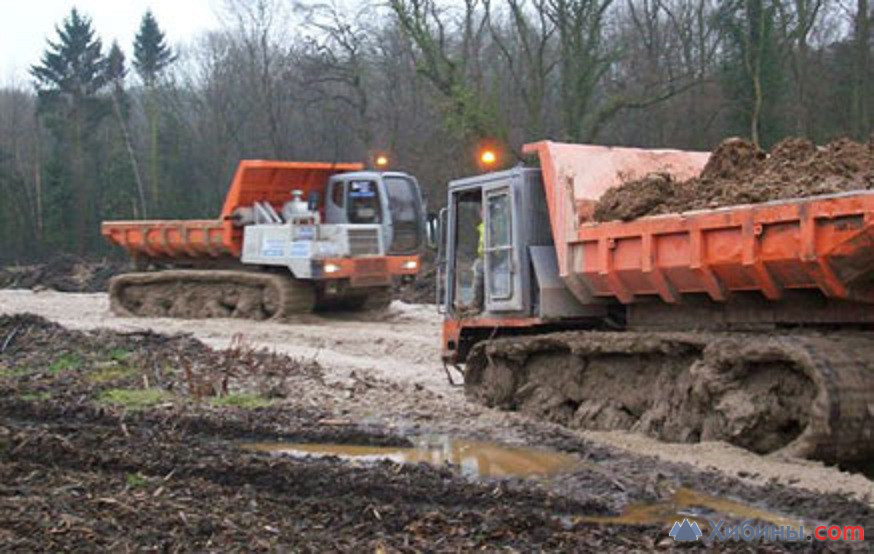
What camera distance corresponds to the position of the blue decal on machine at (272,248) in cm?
1922

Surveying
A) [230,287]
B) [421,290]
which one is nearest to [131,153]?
[421,290]

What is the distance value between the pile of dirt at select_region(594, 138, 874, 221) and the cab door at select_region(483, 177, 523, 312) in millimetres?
1090

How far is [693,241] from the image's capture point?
313 inches

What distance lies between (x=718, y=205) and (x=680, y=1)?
83.5 ft

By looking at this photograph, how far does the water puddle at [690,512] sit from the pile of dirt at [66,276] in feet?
84.6

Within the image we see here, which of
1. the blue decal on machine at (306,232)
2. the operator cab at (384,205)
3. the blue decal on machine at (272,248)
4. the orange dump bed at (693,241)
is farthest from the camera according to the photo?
the operator cab at (384,205)

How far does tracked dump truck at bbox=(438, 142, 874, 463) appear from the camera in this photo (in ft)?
23.0

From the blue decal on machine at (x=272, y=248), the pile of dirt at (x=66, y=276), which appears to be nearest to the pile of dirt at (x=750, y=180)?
the blue decal on machine at (x=272, y=248)

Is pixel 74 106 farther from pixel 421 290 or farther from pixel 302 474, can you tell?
pixel 302 474

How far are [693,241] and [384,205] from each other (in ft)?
39.2

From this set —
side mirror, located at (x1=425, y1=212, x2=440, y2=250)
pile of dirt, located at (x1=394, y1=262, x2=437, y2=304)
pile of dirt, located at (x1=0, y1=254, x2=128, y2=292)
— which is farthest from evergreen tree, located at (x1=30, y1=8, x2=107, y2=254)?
side mirror, located at (x1=425, y1=212, x2=440, y2=250)

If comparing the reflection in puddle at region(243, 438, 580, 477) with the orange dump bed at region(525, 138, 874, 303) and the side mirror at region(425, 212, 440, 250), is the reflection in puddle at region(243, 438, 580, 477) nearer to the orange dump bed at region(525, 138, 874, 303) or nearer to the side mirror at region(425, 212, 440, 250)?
the orange dump bed at region(525, 138, 874, 303)

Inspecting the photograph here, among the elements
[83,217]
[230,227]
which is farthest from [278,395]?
[83,217]

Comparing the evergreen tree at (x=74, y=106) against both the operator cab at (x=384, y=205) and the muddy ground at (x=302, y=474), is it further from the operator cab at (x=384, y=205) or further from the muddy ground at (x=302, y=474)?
the muddy ground at (x=302, y=474)
